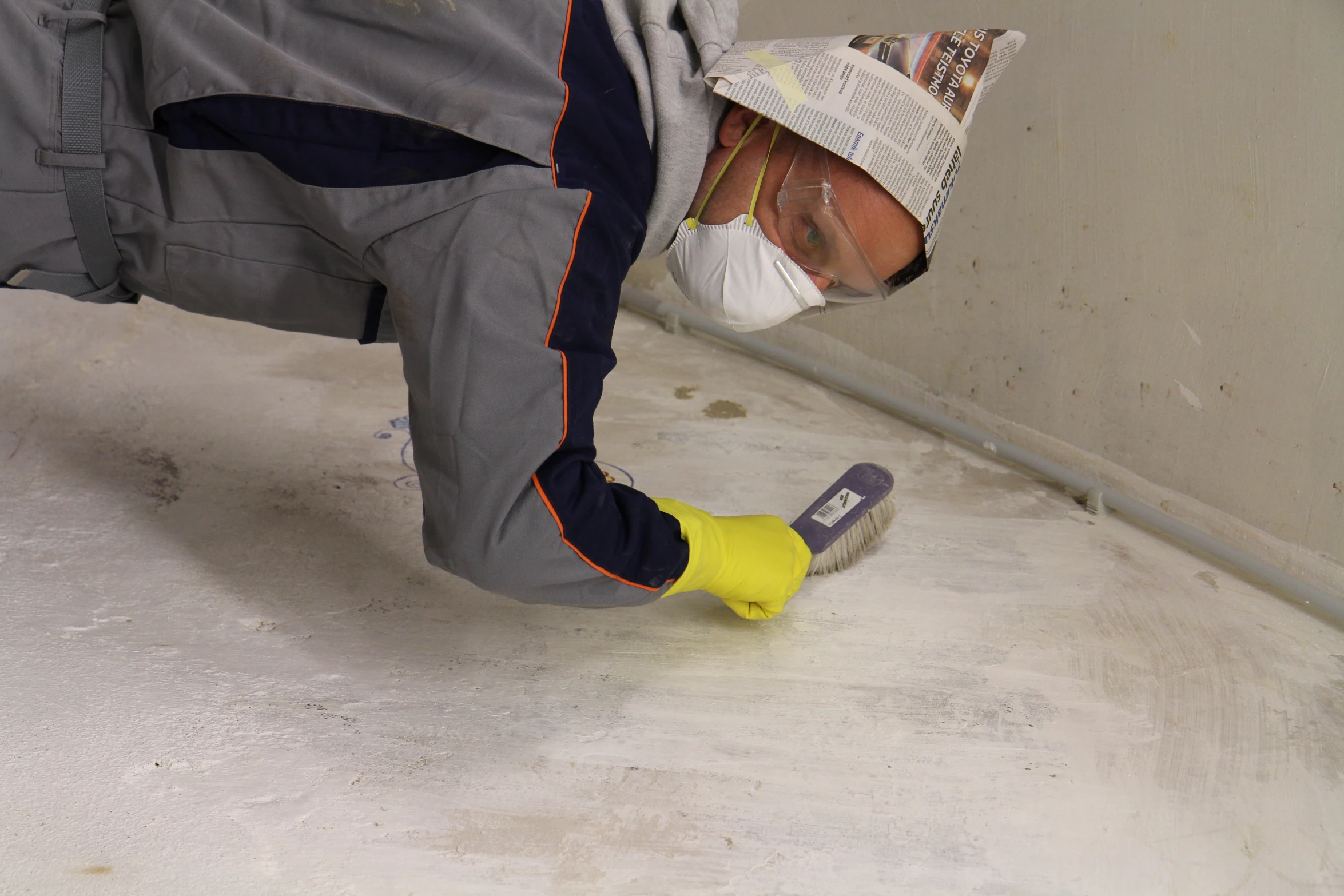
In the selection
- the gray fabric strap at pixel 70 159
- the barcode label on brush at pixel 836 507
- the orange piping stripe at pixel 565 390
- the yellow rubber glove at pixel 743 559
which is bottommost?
the barcode label on brush at pixel 836 507

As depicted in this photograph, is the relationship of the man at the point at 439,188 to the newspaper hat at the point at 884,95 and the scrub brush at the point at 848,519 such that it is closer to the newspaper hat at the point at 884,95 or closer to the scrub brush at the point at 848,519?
the newspaper hat at the point at 884,95

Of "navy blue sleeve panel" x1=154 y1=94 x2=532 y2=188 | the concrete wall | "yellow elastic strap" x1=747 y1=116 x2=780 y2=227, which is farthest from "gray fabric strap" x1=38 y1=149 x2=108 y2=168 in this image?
the concrete wall

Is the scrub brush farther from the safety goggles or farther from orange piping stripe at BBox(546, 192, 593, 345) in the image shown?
orange piping stripe at BBox(546, 192, 593, 345)

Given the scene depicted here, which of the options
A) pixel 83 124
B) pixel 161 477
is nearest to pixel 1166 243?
pixel 83 124

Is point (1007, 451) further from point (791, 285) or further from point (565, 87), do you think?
point (565, 87)

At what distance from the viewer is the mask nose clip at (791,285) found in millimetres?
1392

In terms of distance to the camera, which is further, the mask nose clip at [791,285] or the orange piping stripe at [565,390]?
the mask nose clip at [791,285]

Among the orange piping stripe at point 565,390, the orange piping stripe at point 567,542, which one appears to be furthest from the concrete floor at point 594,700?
the orange piping stripe at point 565,390

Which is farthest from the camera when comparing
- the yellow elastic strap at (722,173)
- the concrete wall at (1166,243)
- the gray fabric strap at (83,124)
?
the concrete wall at (1166,243)

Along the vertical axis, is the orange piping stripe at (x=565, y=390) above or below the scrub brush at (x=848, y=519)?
above

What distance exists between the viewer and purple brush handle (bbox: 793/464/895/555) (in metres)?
1.70

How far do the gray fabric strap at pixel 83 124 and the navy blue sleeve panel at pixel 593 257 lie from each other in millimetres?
569

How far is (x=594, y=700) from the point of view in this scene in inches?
54.1

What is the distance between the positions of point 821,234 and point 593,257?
39 cm
